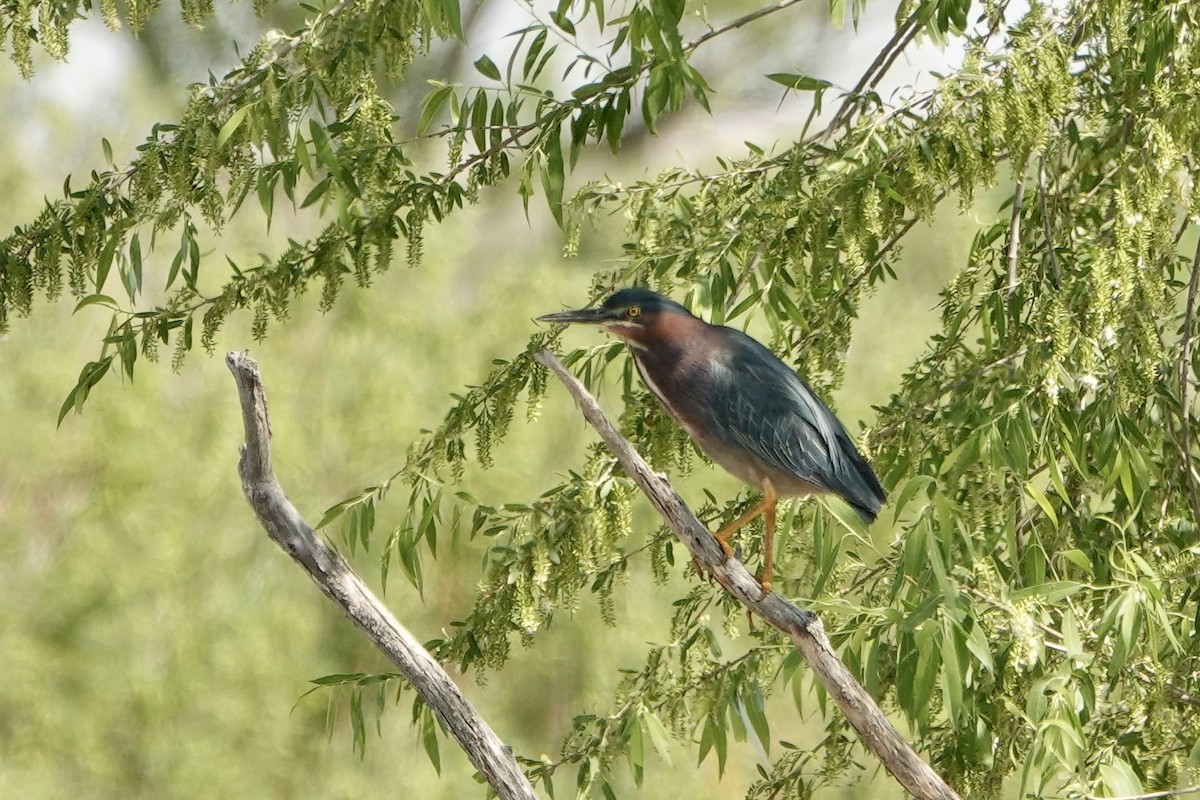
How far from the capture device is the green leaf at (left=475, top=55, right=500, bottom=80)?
1624 mm

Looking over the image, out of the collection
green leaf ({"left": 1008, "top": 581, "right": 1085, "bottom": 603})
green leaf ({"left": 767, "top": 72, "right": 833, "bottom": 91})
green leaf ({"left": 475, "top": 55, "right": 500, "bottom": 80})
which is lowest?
Result: green leaf ({"left": 1008, "top": 581, "right": 1085, "bottom": 603})

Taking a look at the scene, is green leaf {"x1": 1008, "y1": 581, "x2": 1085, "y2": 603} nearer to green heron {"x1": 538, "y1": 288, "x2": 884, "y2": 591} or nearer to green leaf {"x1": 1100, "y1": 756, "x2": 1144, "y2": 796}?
green leaf {"x1": 1100, "y1": 756, "x2": 1144, "y2": 796}

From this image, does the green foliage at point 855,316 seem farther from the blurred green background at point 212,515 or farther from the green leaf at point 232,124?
the blurred green background at point 212,515

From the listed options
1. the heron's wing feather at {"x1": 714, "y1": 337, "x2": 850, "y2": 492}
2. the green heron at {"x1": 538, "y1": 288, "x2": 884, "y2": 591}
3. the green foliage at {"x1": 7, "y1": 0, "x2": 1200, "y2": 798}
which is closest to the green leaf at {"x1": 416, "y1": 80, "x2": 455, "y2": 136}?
the green foliage at {"x1": 7, "y1": 0, "x2": 1200, "y2": 798}

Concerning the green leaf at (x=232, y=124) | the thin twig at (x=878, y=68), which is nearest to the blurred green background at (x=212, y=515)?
the thin twig at (x=878, y=68)

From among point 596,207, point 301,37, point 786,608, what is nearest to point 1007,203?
point 596,207

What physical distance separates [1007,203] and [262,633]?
5.43 meters

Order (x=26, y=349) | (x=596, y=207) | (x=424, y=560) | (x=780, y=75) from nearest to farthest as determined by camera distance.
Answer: (x=780, y=75)
(x=596, y=207)
(x=26, y=349)
(x=424, y=560)

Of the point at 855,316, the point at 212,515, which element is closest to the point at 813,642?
the point at 855,316

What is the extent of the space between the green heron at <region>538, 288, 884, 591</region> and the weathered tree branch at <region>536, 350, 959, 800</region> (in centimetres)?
38

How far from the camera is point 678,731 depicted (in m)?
1.67

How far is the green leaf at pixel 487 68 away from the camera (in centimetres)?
162

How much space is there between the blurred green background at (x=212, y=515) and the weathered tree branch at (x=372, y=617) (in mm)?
5007

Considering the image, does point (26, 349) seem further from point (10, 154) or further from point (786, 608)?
point (786, 608)
